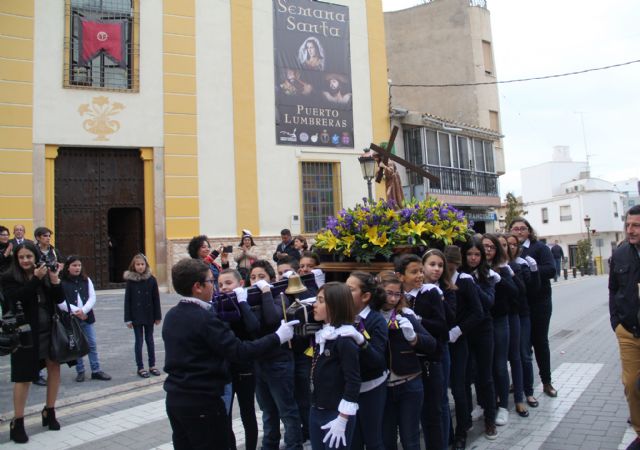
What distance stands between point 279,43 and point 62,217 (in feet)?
29.1

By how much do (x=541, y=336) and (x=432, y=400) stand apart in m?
2.68

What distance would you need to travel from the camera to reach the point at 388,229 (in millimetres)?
5094

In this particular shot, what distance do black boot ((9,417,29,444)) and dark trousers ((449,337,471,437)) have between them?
4143 mm

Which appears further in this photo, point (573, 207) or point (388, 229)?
point (573, 207)

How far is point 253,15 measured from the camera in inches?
696

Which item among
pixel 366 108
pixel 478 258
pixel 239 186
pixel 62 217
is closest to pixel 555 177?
pixel 366 108

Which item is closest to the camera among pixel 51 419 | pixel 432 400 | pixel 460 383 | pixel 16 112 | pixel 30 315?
pixel 432 400

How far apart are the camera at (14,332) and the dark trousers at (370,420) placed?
3.51m

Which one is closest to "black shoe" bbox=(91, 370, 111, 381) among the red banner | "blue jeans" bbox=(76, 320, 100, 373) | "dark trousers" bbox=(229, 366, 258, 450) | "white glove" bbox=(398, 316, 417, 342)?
"blue jeans" bbox=(76, 320, 100, 373)

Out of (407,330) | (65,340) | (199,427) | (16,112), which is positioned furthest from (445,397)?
(16,112)

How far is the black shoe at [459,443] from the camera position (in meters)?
4.84

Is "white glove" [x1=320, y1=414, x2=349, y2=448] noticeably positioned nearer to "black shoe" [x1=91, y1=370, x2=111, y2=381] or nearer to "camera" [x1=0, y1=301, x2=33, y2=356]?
"camera" [x1=0, y1=301, x2=33, y2=356]

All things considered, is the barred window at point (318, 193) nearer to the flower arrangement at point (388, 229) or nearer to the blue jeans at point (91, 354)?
the blue jeans at point (91, 354)

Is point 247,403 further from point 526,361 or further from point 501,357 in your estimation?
point 526,361
